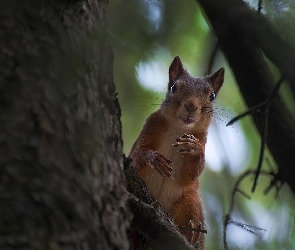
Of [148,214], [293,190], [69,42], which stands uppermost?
[293,190]

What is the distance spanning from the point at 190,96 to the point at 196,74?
0.20m

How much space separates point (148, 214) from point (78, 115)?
11.0 inches

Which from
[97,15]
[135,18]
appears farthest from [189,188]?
[97,15]

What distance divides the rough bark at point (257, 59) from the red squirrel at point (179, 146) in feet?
1.32

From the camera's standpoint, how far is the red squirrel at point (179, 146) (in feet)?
5.79

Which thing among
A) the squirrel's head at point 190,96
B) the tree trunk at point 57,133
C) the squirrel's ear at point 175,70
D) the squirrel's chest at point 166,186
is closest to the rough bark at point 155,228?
the tree trunk at point 57,133

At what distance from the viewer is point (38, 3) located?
0.87 meters

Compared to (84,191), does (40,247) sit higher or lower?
lower

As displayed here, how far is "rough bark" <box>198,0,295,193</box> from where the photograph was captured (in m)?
1.13

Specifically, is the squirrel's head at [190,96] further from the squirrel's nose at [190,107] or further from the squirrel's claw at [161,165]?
the squirrel's claw at [161,165]

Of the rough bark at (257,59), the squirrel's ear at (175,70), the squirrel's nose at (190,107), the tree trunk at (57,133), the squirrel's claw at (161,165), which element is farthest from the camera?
the squirrel's ear at (175,70)

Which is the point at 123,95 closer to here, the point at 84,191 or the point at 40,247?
the point at 84,191

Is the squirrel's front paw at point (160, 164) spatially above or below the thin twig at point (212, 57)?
below

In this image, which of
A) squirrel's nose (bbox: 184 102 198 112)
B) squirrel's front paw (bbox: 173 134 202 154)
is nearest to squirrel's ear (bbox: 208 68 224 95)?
squirrel's nose (bbox: 184 102 198 112)
